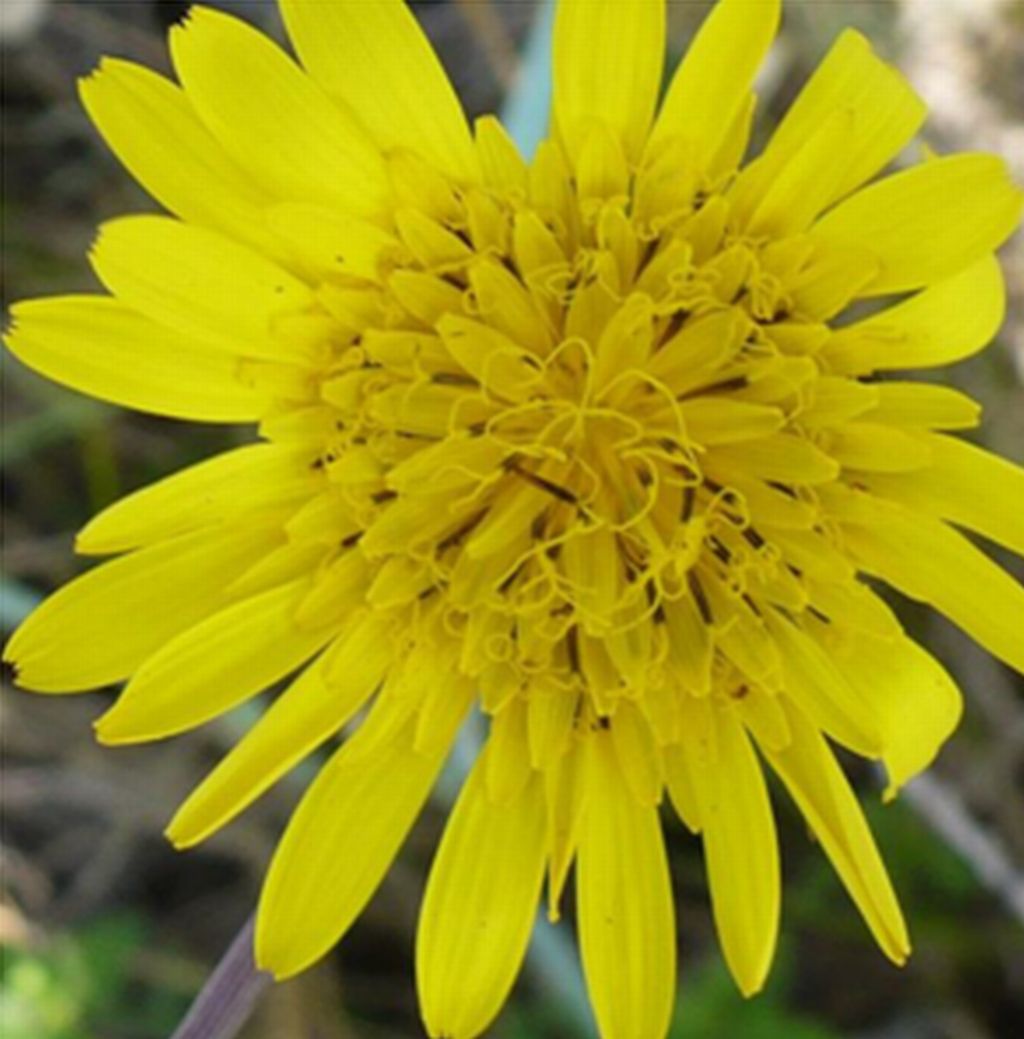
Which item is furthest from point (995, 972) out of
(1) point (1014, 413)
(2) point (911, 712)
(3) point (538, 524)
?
(3) point (538, 524)

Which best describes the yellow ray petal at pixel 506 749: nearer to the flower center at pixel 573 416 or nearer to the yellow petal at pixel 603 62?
the flower center at pixel 573 416

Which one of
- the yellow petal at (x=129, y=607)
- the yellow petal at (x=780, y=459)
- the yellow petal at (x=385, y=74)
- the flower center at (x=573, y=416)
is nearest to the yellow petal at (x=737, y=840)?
the flower center at (x=573, y=416)

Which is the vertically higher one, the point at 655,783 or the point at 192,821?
the point at 655,783

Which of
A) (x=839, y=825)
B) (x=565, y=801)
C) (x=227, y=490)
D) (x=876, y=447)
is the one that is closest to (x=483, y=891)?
(x=565, y=801)

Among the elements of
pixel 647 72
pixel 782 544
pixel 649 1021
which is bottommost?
pixel 649 1021

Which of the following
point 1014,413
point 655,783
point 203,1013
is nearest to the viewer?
point 203,1013

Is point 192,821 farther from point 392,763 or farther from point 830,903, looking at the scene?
point 830,903

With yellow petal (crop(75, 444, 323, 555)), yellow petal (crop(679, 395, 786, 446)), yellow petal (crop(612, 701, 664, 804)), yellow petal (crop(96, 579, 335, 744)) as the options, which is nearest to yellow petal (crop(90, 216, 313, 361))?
yellow petal (crop(75, 444, 323, 555))

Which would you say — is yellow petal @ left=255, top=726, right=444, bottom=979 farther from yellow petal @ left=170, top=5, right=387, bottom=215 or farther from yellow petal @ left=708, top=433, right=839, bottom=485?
yellow petal @ left=170, top=5, right=387, bottom=215
